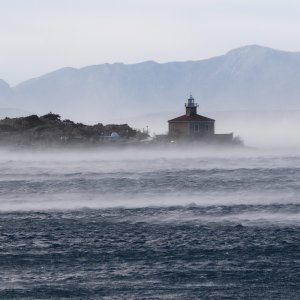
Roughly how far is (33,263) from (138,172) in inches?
2342

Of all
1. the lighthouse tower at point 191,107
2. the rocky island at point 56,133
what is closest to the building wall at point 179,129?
the lighthouse tower at point 191,107

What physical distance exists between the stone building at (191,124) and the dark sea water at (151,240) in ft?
216

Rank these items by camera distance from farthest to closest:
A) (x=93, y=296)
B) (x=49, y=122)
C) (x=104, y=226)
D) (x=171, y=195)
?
(x=49, y=122) < (x=171, y=195) < (x=104, y=226) < (x=93, y=296)

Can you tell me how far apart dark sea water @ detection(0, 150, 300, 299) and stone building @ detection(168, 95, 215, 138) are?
65687mm

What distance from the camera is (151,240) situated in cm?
3781

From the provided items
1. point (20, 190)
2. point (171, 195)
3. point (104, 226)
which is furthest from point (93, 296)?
point (20, 190)

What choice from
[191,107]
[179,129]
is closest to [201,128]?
[179,129]

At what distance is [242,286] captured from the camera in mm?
28938

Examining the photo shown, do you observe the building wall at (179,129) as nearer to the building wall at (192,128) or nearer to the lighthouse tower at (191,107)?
the building wall at (192,128)

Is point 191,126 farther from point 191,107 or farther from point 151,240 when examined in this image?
point 151,240

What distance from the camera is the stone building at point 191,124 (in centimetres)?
13738

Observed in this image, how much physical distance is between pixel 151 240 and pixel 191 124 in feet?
328

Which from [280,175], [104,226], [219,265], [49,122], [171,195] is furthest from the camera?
[49,122]

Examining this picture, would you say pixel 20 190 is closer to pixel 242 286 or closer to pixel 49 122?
pixel 242 286
